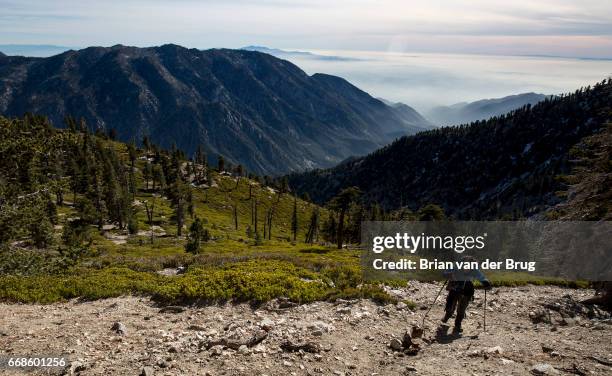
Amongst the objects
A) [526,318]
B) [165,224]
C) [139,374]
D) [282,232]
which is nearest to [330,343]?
[139,374]

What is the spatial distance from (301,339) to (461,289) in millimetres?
7440

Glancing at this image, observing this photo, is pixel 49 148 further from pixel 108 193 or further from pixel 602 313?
pixel 108 193

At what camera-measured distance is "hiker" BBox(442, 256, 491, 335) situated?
675 inches

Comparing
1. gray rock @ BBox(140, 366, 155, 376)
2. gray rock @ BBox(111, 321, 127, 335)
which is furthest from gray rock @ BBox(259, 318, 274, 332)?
gray rock @ BBox(111, 321, 127, 335)

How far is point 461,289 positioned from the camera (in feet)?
57.3

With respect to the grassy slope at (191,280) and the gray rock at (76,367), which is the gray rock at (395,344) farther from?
the gray rock at (76,367)

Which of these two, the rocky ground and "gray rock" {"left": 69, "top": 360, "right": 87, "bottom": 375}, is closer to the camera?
"gray rock" {"left": 69, "top": 360, "right": 87, "bottom": 375}

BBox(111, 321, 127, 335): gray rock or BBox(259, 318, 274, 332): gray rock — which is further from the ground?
BBox(259, 318, 274, 332): gray rock

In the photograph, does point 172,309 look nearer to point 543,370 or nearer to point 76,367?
point 76,367

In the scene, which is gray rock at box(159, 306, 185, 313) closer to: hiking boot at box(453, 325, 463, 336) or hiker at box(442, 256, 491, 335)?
hiker at box(442, 256, 491, 335)

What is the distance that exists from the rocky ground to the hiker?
0.75 m

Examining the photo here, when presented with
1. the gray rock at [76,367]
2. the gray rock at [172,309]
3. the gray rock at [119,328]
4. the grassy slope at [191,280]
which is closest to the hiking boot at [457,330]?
the grassy slope at [191,280]

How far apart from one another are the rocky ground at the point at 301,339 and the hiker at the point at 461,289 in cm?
75

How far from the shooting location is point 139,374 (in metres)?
12.9
